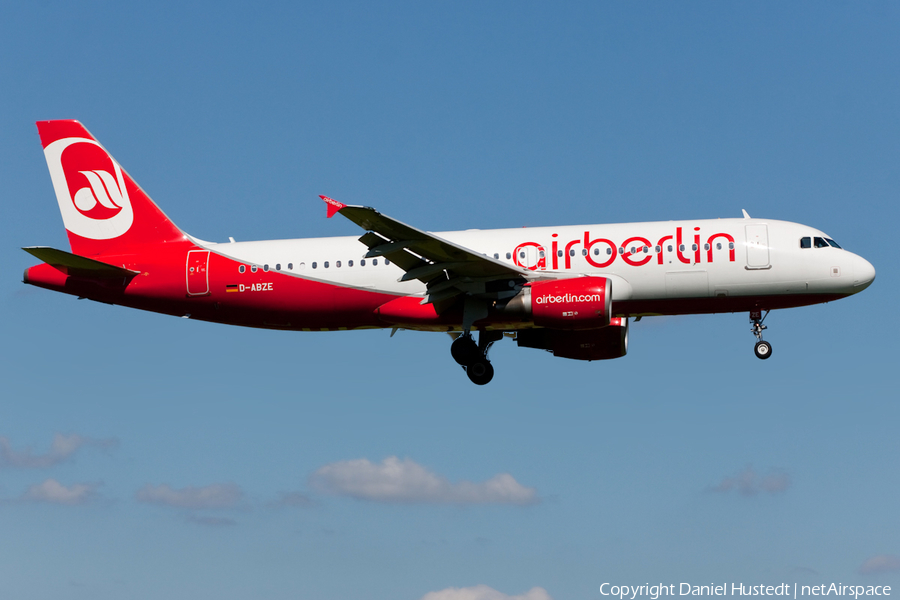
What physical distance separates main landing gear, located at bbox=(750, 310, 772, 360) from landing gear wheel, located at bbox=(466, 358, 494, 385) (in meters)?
8.50

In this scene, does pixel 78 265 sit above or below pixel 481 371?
above

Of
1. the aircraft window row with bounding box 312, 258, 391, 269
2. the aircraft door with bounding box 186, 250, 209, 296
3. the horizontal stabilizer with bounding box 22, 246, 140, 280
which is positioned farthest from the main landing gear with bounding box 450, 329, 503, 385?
the horizontal stabilizer with bounding box 22, 246, 140, 280

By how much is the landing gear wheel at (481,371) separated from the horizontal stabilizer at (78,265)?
1147 cm

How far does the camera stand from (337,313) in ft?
106

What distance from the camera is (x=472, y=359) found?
33.6m

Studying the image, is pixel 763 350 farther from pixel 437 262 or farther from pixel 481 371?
pixel 437 262

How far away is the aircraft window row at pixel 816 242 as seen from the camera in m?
30.9

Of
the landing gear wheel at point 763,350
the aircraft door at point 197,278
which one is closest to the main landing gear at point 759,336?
the landing gear wheel at point 763,350

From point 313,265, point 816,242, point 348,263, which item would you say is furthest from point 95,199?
point 816,242

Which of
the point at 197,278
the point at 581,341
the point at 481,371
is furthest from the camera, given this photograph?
the point at 581,341

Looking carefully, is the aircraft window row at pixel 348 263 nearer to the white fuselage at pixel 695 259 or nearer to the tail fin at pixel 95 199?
the white fuselage at pixel 695 259

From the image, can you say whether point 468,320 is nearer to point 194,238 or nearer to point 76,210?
point 194,238

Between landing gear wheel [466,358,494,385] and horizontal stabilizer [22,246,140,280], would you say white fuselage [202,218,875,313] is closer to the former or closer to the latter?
landing gear wheel [466,358,494,385]

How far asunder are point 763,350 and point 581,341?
20.2ft
